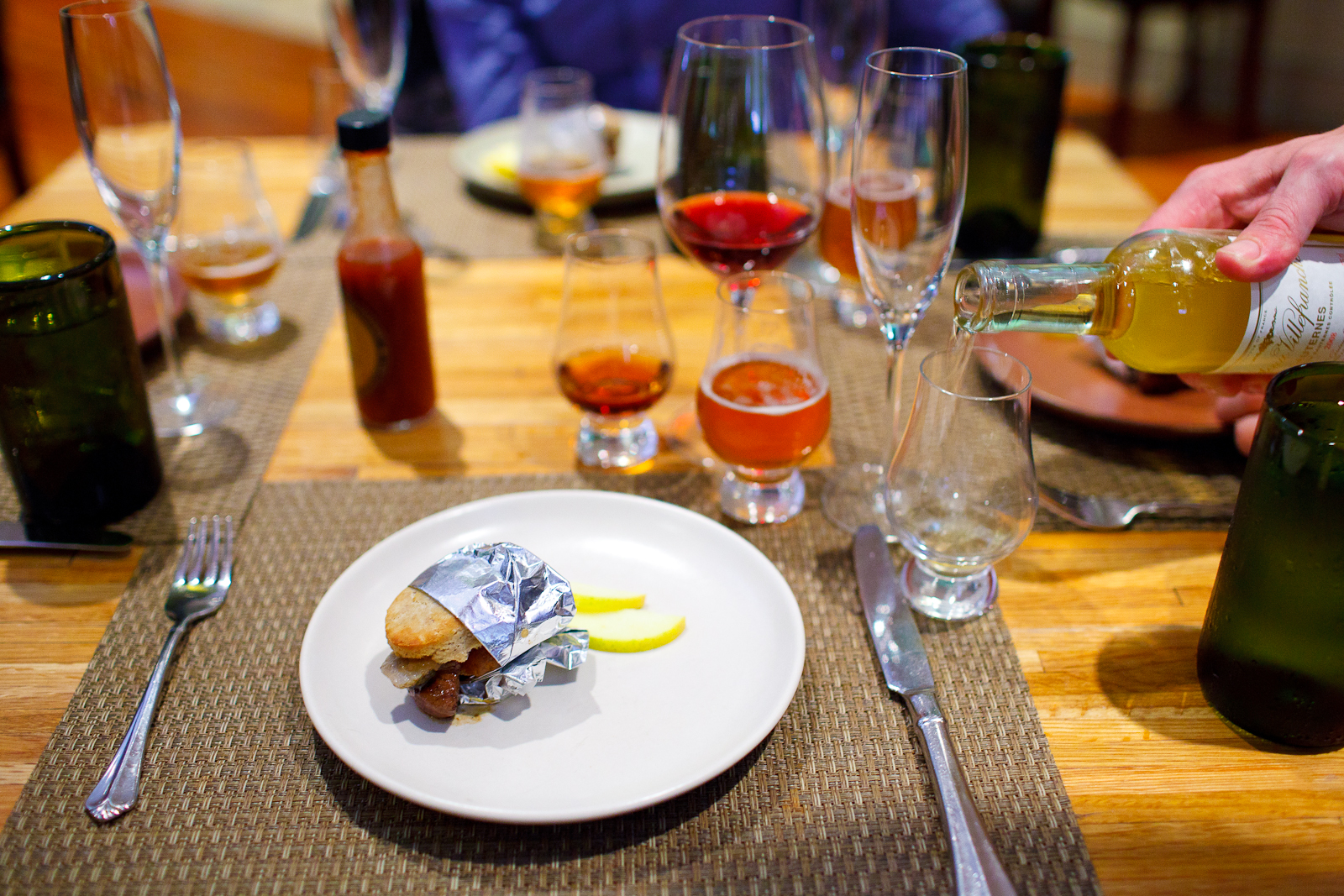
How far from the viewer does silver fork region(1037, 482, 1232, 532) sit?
38.7 inches

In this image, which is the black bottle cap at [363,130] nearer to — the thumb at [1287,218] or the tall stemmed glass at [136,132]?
the tall stemmed glass at [136,132]

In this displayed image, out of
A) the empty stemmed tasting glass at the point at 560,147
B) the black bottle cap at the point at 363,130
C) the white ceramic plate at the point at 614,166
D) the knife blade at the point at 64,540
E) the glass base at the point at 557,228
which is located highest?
the black bottle cap at the point at 363,130

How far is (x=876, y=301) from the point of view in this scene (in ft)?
3.27

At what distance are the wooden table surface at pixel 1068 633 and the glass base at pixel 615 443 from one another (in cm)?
2

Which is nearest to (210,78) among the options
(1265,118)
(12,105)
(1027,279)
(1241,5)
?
(12,105)

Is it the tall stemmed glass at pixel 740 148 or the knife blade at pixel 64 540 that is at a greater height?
the tall stemmed glass at pixel 740 148

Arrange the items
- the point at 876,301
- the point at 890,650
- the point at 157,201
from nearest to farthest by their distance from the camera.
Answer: the point at 890,650 < the point at 876,301 < the point at 157,201

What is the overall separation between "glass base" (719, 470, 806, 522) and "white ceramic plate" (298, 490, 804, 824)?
10cm

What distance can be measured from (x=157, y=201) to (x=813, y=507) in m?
0.80

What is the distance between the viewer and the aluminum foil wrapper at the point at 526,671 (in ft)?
2.40

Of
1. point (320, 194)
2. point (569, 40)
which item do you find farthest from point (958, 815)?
point (569, 40)

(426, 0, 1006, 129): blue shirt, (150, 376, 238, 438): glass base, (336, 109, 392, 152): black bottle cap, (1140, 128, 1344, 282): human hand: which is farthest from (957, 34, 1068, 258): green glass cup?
(150, 376, 238, 438): glass base

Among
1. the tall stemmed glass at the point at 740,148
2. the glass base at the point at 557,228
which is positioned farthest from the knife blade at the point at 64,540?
the glass base at the point at 557,228

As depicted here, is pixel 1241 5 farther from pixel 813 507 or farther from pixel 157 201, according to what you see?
pixel 157 201
